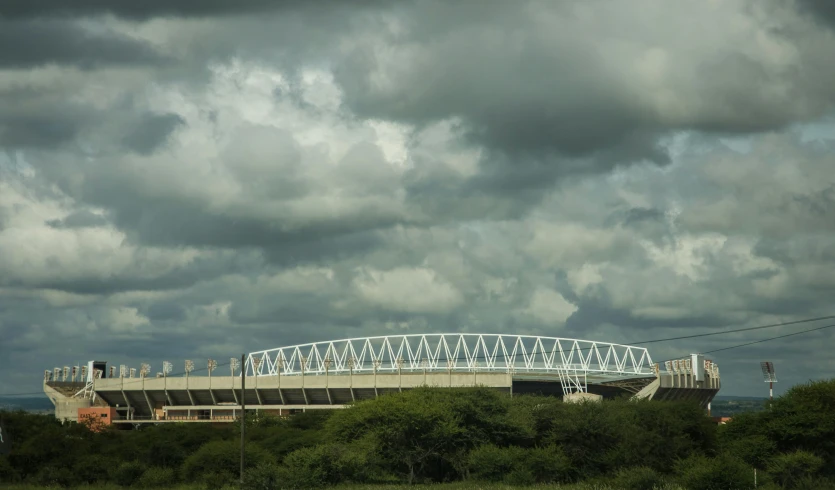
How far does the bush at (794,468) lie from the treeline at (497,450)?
0.12 meters

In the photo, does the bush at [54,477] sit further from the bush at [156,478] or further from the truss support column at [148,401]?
the truss support column at [148,401]

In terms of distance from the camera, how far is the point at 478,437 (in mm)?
88750

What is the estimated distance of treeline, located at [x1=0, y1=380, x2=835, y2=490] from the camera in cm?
7762

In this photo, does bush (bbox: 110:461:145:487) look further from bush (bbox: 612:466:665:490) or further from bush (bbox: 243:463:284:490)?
bush (bbox: 612:466:665:490)

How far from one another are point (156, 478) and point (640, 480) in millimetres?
45997

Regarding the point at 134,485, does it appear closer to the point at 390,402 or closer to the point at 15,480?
the point at 15,480

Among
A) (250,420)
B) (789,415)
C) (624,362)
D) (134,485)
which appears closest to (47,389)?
(250,420)

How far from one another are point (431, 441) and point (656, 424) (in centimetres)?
2515

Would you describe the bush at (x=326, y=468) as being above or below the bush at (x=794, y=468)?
above

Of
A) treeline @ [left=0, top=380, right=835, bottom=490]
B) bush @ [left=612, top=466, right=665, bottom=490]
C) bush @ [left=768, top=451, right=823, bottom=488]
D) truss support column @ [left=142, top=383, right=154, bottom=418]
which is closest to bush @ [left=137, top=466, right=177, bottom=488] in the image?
treeline @ [left=0, top=380, right=835, bottom=490]

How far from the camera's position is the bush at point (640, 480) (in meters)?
72.9

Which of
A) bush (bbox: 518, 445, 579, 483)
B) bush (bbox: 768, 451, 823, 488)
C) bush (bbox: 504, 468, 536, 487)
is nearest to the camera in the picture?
bush (bbox: 768, 451, 823, 488)


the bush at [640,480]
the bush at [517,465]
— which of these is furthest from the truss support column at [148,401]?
the bush at [640,480]

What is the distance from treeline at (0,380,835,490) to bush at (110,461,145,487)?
0.10 m
